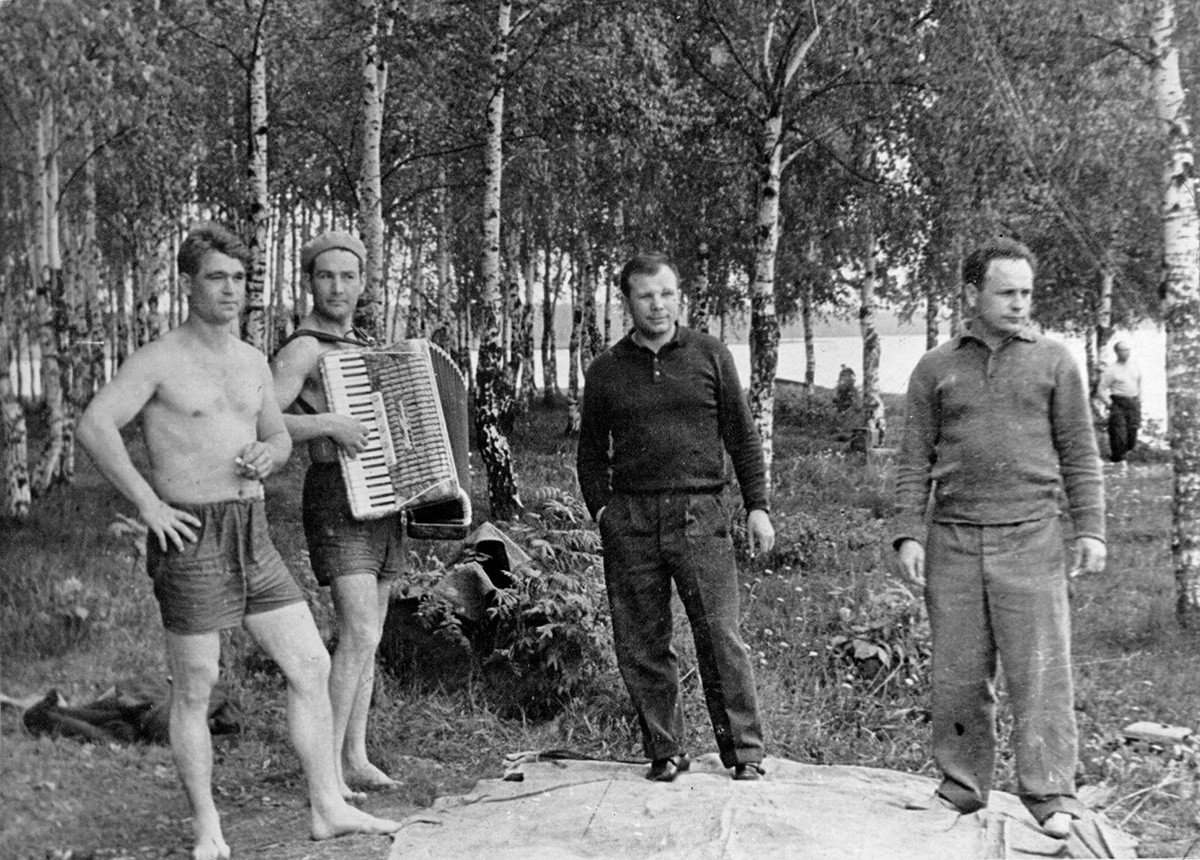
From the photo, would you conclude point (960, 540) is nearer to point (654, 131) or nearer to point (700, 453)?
point (700, 453)

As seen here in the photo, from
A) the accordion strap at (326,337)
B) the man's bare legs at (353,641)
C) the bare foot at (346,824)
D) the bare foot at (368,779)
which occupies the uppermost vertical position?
the accordion strap at (326,337)

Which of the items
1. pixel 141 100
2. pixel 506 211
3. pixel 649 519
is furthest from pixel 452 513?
pixel 506 211

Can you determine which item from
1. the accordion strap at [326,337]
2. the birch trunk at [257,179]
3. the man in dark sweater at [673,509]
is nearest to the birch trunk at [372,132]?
the birch trunk at [257,179]

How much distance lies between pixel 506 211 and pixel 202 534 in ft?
71.3

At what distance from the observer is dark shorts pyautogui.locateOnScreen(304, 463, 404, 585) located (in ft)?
17.8

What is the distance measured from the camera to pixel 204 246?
4668mm

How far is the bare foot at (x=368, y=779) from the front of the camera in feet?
19.0

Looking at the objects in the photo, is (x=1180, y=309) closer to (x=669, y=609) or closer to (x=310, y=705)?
(x=669, y=609)

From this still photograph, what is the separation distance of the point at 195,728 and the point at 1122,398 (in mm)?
15273

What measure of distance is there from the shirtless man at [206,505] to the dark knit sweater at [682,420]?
5.10 ft

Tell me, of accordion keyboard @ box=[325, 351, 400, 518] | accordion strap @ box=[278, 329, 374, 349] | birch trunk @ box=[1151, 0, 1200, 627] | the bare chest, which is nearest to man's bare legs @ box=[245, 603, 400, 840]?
accordion keyboard @ box=[325, 351, 400, 518]

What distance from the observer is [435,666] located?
294 inches

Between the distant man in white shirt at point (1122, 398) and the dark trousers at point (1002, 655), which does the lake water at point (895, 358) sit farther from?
the dark trousers at point (1002, 655)

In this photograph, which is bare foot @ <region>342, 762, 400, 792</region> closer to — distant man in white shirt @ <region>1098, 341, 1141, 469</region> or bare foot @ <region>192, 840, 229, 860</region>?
bare foot @ <region>192, 840, 229, 860</region>
